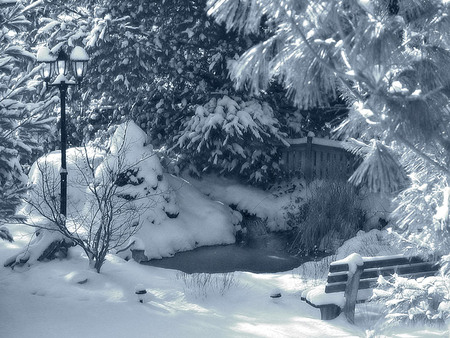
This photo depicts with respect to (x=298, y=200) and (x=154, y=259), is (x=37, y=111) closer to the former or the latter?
(x=154, y=259)

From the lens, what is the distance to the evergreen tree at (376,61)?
13.3 ft

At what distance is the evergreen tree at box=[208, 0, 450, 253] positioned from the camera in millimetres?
4059

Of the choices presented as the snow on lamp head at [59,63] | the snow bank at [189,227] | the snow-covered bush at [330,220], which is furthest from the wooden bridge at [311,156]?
the snow on lamp head at [59,63]

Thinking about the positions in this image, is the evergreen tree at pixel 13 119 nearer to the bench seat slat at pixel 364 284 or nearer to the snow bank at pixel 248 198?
the bench seat slat at pixel 364 284

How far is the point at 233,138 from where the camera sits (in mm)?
14555

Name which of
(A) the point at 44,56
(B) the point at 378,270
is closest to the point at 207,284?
(B) the point at 378,270

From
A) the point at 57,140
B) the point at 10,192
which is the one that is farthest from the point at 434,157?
the point at 57,140

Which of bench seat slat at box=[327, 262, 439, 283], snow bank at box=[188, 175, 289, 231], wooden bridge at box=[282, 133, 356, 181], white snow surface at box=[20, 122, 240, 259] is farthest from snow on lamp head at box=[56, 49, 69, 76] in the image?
wooden bridge at box=[282, 133, 356, 181]

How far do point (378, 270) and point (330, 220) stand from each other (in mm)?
4875

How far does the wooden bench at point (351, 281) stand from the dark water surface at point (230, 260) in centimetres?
405

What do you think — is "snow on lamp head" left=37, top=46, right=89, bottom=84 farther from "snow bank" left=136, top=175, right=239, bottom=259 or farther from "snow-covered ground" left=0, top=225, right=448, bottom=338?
"snow bank" left=136, top=175, right=239, bottom=259

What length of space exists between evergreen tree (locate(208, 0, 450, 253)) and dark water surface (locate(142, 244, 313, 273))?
8062mm

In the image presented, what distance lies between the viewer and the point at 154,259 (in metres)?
12.9

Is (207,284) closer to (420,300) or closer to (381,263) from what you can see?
(381,263)
